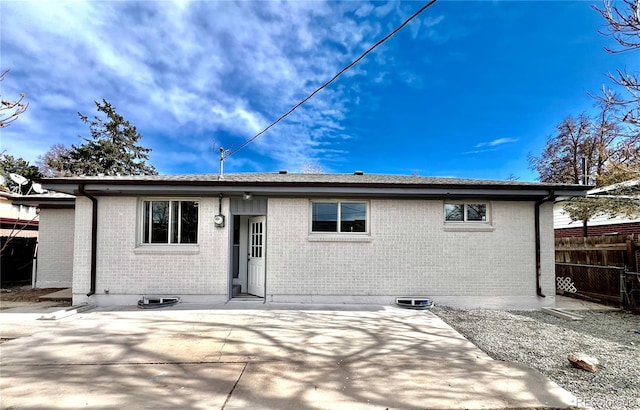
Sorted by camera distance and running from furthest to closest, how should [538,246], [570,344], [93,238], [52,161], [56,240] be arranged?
[52,161] → [56,240] → [538,246] → [93,238] → [570,344]

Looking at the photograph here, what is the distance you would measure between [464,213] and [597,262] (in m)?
4.58

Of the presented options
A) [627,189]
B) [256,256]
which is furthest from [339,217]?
[627,189]

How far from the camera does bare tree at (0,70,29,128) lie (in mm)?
4570

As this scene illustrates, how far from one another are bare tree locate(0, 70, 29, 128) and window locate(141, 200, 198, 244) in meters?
3.52

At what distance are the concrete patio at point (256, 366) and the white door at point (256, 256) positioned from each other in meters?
1.88

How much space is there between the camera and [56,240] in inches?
414

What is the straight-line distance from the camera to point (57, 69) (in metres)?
10.5

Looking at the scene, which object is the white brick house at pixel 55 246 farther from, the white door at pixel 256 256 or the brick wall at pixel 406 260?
the brick wall at pixel 406 260

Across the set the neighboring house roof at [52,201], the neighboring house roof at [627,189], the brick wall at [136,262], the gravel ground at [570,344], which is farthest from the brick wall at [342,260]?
the neighboring house roof at [627,189]

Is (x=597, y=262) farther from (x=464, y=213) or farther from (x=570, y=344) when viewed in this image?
(x=570, y=344)

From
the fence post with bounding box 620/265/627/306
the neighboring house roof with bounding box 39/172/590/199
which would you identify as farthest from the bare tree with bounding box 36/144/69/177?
the fence post with bounding box 620/265/627/306

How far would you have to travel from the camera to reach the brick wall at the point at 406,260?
775 centimetres

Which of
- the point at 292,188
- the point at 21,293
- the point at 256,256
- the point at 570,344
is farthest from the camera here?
the point at 21,293

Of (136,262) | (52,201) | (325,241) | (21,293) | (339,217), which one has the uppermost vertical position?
(52,201)
